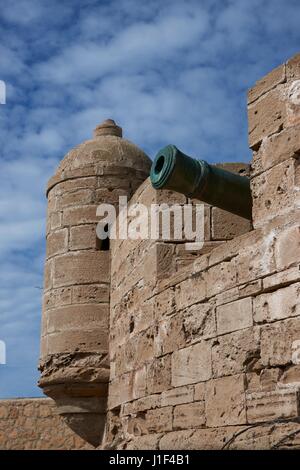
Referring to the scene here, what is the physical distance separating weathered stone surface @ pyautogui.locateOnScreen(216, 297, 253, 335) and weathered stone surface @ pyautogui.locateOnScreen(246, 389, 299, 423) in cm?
43

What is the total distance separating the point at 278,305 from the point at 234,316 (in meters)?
0.45

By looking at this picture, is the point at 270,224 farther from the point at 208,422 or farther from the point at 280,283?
the point at 208,422

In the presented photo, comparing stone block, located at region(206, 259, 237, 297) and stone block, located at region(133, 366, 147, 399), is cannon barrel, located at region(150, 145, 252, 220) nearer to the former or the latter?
stone block, located at region(206, 259, 237, 297)

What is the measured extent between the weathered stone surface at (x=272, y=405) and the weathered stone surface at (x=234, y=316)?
0.43 meters

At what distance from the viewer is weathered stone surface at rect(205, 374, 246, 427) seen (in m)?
4.44

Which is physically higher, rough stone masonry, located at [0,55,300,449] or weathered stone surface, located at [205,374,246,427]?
rough stone masonry, located at [0,55,300,449]

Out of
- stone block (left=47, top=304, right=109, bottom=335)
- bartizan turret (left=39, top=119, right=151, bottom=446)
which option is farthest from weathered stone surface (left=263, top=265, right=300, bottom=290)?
stone block (left=47, top=304, right=109, bottom=335)

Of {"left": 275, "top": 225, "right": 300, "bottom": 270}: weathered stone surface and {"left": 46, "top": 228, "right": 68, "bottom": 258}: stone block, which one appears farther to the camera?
{"left": 46, "top": 228, "right": 68, "bottom": 258}: stone block

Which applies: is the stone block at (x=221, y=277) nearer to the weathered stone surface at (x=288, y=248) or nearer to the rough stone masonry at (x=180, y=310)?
the rough stone masonry at (x=180, y=310)

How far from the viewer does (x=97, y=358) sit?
7355 mm

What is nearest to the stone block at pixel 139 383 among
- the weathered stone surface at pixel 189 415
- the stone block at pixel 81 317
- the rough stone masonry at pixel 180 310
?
the rough stone masonry at pixel 180 310

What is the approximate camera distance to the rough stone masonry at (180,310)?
14.0 ft

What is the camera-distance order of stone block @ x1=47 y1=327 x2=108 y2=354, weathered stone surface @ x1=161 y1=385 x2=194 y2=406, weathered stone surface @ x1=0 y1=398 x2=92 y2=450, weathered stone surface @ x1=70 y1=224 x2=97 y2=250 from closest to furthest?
weathered stone surface @ x1=161 y1=385 x2=194 y2=406 → stone block @ x1=47 y1=327 x2=108 y2=354 → weathered stone surface @ x1=70 y1=224 x2=97 y2=250 → weathered stone surface @ x1=0 y1=398 x2=92 y2=450
